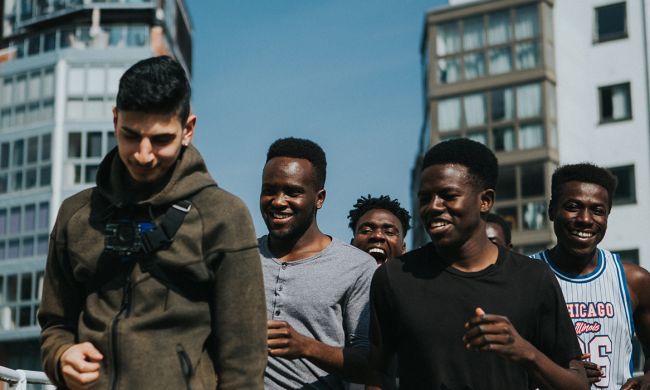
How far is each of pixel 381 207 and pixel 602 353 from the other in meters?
2.33

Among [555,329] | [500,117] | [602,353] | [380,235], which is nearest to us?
[555,329]

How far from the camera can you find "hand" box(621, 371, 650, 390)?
5973 millimetres

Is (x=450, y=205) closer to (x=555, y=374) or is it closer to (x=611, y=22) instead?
(x=555, y=374)

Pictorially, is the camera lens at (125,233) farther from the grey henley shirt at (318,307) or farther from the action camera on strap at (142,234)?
the grey henley shirt at (318,307)

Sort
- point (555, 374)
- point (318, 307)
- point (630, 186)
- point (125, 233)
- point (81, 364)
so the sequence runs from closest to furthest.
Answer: point (81, 364) → point (125, 233) → point (555, 374) → point (318, 307) → point (630, 186)

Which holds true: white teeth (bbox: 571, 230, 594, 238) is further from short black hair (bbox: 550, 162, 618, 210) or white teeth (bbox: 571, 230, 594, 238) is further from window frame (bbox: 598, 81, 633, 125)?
window frame (bbox: 598, 81, 633, 125)

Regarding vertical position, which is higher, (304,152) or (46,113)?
(46,113)

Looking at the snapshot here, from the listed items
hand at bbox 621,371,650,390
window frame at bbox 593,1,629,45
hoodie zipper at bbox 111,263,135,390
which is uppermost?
window frame at bbox 593,1,629,45

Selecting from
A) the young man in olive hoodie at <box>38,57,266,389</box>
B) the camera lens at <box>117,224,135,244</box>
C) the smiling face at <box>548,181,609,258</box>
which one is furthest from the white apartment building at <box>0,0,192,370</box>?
the camera lens at <box>117,224,135,244</box>

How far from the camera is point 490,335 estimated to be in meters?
4.21

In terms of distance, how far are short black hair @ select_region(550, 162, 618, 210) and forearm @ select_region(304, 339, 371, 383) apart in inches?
82.5

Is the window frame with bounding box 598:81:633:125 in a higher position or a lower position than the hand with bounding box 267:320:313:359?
higher

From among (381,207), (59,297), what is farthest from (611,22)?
(59,297)

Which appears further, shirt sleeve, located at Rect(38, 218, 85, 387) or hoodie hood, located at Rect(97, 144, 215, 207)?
shirt sleeve, located at Rect(38, 218, 85, 387)
